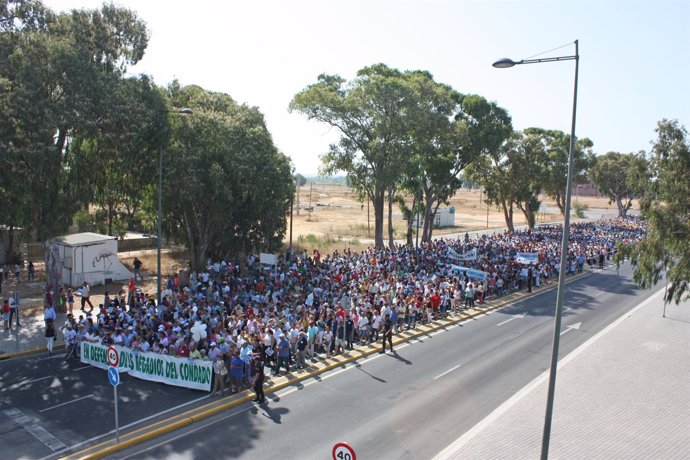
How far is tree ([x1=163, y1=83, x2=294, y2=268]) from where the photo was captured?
2803 centimetres

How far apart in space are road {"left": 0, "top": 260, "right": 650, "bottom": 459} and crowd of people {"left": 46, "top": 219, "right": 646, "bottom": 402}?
3.79 ft

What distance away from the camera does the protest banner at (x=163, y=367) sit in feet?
47.5

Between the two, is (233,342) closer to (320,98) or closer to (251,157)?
(251,157)

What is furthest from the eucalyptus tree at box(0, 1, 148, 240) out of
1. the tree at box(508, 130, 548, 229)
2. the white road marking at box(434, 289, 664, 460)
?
the tree at box(508, 130, 548, 229)

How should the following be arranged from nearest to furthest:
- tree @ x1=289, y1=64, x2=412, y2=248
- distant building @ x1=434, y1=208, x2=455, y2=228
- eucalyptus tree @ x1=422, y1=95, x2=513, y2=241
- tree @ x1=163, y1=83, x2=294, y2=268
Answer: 1. tree @ x1=163, y1=83, x2=294, y2=268
2. tree @ x1=289, y1=64, x2=412, y2=248
3. eucalyptus tree @ x1=422, y1=95, x2=513, y2=241
4. distant building @ x1=434, y1=208, x2=455, y2=228

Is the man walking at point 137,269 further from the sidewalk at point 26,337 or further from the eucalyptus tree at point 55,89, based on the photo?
the sidewalk at point 26,337

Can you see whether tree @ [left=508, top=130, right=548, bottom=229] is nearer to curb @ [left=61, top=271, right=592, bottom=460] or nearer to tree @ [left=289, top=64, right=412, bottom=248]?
tree @ [left=289, top=64, right=412, bottom=248]

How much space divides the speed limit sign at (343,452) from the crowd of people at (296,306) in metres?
6.93

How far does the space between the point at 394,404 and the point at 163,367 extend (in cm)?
663

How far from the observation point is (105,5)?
23.0 meters

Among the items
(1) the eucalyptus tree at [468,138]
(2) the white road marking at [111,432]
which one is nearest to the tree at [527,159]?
(1) the eucalyptus tree at [468,138]

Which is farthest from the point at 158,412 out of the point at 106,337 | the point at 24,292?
the point at 24,292

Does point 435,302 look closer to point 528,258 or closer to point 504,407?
point 504,407

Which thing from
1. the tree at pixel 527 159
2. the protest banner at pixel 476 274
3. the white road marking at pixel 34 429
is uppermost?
the tree at pixel 527 159
